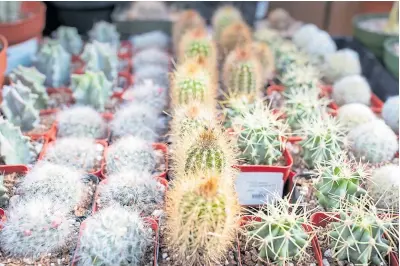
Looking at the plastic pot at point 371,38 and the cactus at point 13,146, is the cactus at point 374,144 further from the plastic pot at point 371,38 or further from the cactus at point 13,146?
the cactus at point 13,146

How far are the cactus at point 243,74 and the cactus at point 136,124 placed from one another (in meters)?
0.38

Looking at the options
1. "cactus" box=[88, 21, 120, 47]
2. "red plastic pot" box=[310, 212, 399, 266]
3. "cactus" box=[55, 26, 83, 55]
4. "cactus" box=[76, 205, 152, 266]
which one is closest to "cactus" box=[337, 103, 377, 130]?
"red plastic pot" box=[310, 212, 399, 266]

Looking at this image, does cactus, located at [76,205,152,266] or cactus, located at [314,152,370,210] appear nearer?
cactus, located at [76,205,152,266]

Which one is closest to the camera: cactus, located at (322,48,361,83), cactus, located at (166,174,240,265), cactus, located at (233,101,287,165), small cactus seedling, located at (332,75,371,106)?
cactus, located at (166,174,240,265)

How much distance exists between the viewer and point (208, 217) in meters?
1.09

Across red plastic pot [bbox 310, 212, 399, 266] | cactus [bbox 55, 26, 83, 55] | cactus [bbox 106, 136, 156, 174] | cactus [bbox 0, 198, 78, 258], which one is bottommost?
cactus [bbox 0, 198, 78, 258]

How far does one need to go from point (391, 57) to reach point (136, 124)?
4.85 feet

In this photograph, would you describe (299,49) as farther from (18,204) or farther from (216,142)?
(18,204)

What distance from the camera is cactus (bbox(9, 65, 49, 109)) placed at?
215 centimetres

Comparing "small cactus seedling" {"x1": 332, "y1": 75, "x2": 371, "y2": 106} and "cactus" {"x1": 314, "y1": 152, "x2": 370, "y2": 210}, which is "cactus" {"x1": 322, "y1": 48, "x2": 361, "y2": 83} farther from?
"cactus" {"x1": 314, "y1": 152, "x2": 370, "y2": 210}

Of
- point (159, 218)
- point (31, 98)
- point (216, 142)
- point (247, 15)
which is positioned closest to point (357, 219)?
point (216, 142)

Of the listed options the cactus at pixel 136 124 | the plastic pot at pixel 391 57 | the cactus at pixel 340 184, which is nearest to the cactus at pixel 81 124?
the cactus at pixel 136 124

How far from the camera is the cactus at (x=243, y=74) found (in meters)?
2.06

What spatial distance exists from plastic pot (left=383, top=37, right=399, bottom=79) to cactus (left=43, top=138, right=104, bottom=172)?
1631 mm
